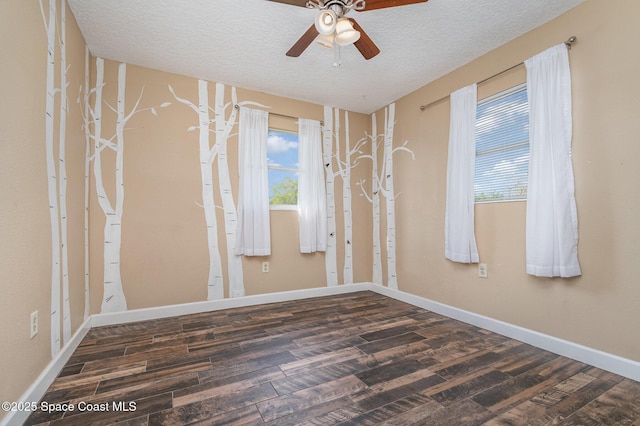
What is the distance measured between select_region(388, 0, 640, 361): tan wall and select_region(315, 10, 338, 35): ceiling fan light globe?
1.74m

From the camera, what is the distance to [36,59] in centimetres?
160

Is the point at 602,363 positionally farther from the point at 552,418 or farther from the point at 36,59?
the point at 36,59

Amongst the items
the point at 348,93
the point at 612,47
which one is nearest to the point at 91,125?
the point at 348,93

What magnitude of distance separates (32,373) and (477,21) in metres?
3.75

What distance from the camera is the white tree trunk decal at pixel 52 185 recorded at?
5.75ft

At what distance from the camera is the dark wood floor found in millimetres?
1419

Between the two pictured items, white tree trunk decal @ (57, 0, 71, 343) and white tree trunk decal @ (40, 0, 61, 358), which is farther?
white tree trunk decal @ (57, 0, 71, 343)

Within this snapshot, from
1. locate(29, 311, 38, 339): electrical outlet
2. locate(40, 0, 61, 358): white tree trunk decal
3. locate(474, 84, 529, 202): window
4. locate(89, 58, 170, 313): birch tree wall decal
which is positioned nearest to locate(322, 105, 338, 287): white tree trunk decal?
locate(474, 84, 529, 202): window

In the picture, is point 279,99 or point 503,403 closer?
point 503,403

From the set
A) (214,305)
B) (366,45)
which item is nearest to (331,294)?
(214,305)

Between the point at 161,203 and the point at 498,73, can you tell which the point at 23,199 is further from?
the point at 498,73

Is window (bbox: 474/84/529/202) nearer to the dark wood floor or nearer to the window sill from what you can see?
the dark wood floor

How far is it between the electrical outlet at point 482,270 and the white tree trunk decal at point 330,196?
181 cm

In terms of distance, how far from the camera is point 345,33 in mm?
1844
